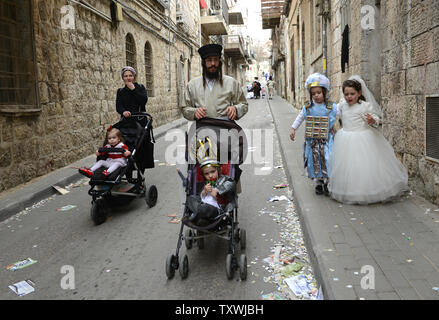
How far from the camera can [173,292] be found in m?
3.14

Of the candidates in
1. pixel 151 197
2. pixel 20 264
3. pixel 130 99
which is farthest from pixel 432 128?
pixel 20 264

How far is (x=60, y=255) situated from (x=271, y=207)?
277cm

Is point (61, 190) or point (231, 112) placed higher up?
point (231, 112)

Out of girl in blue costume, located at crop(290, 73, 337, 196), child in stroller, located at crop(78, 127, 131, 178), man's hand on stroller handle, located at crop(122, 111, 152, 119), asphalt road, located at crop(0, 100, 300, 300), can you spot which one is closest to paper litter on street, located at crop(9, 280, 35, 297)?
asphalt road, located at crop(0, 100, 300, 300)

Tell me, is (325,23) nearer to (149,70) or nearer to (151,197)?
(149,70)

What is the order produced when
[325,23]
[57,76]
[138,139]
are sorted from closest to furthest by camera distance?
[138,139] < [57,76] < [325,23]

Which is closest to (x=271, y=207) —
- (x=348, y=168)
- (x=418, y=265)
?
(x=348, y=168)

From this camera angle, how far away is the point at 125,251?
4.04 metres

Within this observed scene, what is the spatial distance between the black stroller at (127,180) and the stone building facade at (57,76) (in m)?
2.16

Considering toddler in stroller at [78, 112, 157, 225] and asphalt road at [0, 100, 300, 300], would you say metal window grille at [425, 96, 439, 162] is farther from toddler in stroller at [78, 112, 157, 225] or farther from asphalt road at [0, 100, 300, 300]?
toddler in stroller at [78, 112, 157, 225]

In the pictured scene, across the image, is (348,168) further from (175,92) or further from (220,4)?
(220,4)

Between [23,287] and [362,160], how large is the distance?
12.7ft

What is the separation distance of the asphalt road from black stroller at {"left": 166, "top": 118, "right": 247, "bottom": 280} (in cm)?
12

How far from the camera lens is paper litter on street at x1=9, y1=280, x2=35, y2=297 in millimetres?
3246
